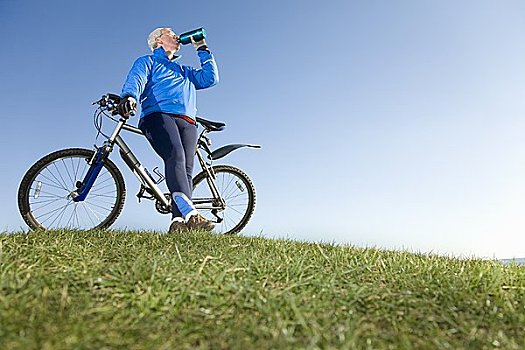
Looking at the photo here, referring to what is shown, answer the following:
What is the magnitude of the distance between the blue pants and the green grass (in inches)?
71.4

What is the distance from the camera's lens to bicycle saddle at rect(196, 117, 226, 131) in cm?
701

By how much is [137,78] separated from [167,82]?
367 mm

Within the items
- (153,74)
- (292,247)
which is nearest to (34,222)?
(153,74)

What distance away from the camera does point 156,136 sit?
6.23m

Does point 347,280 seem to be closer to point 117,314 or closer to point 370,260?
point 370,260

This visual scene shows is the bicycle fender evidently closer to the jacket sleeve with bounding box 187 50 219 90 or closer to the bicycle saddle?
the bicycle saddle

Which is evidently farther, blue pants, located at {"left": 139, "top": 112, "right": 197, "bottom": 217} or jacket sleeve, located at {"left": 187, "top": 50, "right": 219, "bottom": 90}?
jacket sleeve, located at {"left": 187, "top": 50, "right": 219, "bottom": 90}

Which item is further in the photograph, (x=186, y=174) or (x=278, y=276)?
(x=186, y=174)

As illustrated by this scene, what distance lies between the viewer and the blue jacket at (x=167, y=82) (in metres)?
6.23

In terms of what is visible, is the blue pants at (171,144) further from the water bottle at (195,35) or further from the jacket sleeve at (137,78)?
the water bottle at (195,35)

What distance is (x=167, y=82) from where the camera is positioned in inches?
252

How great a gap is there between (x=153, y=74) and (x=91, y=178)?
1.39 m

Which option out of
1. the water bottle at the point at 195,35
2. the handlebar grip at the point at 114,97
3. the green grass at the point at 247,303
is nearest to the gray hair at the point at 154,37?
the water bottle at the point at 195,35

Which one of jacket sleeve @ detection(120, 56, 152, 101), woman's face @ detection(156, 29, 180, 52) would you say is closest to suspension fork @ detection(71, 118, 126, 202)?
jacket sleeve @ detection(120, 56, 152, 101)
